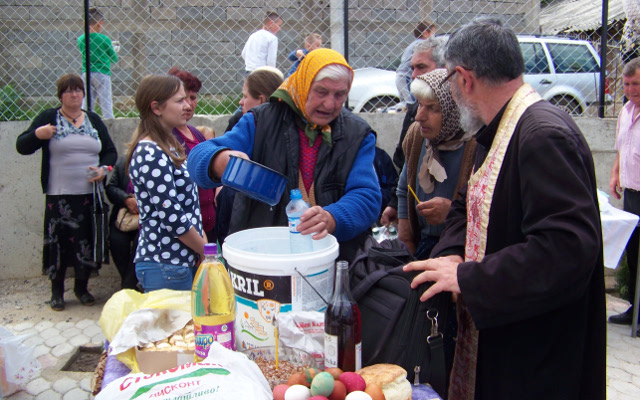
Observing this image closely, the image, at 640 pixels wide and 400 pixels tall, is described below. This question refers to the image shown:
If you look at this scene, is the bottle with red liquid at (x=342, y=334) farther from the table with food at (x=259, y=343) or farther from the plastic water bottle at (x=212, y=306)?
the plastic water bottle at (x=212, y=306)

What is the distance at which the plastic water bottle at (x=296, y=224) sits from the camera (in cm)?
168

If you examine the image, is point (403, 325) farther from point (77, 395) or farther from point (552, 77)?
point (552, 77)

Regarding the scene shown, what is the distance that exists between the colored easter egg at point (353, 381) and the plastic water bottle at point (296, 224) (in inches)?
21.6

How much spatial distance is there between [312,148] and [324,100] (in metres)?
0.20

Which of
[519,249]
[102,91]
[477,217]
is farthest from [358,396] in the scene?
[102,91]

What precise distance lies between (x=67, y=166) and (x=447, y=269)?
391cm

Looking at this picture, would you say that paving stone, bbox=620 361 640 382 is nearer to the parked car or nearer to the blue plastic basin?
the parked car

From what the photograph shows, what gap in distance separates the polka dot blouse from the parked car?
3847mm

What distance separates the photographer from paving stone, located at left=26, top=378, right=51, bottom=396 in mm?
3261

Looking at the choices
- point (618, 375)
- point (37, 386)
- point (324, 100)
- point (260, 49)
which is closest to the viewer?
point (324, 100)

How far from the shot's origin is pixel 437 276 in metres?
1.44

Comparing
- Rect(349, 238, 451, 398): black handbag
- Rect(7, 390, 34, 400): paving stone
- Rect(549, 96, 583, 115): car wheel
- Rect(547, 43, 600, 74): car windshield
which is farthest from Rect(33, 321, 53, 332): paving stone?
Rect(547, 43, 600, 74): car windshield

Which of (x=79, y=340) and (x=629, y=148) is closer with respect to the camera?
(x=79, y=340)

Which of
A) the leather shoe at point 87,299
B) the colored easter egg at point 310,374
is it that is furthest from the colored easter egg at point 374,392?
the leather shoe at point 87,299
